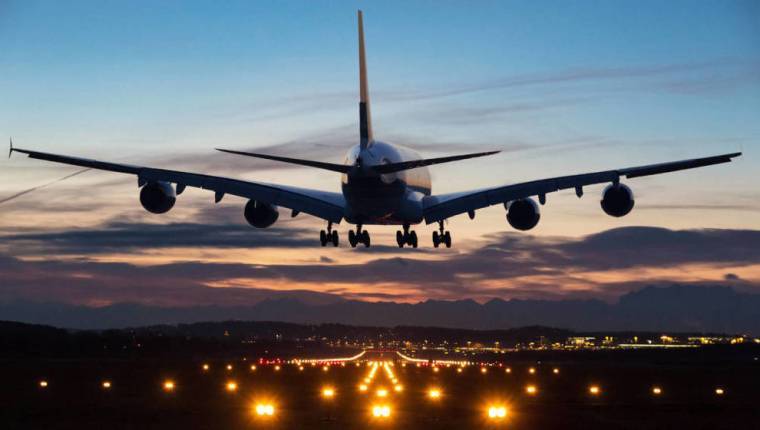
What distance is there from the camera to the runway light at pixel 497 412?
38794 millimetres

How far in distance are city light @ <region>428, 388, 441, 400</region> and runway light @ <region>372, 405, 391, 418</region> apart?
651 centimetres

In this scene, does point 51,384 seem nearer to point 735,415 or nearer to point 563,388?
point 563,388

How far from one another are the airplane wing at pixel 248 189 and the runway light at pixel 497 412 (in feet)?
66.9

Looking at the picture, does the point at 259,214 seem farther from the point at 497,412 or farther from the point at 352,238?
the point at 497,412

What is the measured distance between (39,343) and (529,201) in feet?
252

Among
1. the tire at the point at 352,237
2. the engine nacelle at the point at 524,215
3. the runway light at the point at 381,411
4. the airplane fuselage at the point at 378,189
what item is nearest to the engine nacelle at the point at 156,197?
the airplane fuselage at the point at 378,189

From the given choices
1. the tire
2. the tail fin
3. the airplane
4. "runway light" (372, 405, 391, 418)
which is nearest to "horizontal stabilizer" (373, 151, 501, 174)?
the airplane

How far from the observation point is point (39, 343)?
11912cm

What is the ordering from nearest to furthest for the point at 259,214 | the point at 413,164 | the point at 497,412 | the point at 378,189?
the point at 497,412 → the point at 413,164 → the point at 378,189 → the point at 259,214

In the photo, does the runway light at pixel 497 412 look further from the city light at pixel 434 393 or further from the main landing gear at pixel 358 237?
the main landing gear at pixel 358 237

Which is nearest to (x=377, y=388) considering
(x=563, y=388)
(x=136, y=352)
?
(x=563, y=388)

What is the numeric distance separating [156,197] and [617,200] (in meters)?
25.9

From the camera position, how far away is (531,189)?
5944 centimetres

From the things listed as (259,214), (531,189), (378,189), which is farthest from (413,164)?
(259,214)
